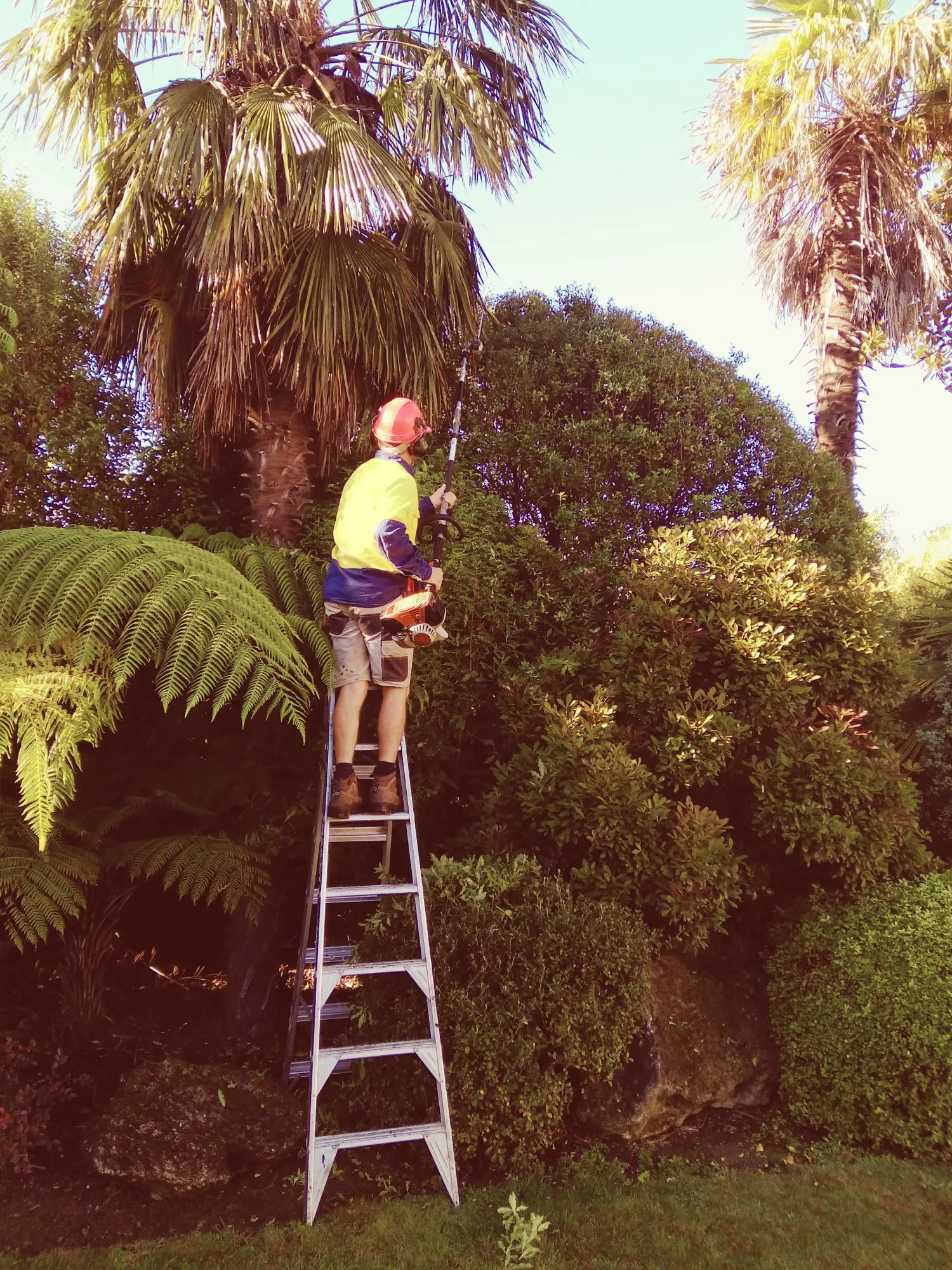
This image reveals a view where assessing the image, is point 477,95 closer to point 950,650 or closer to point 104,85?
point 104,85

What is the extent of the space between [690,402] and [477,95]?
2.90m

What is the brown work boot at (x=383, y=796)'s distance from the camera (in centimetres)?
453

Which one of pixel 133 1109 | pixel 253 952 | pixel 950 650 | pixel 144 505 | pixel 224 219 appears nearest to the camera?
pixel 133 1109

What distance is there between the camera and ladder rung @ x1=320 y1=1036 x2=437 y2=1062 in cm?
393

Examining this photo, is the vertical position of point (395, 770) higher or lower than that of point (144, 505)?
lower

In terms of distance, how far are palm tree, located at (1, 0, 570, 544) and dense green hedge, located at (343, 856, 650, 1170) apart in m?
2.93

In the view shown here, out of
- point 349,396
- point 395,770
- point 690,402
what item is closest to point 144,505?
point 349,396

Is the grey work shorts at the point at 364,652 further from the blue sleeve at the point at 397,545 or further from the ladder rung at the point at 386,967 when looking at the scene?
the ladder rung at the point at 386,967

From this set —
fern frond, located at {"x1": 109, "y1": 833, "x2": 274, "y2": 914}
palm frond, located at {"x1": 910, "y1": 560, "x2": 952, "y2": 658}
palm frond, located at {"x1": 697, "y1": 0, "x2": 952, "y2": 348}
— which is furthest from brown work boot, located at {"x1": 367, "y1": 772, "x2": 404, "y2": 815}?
palm frond, located at {"x1": 697, "y1": 0, "x2": 952, "y2": 348}

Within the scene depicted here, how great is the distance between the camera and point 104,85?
598 centimetres

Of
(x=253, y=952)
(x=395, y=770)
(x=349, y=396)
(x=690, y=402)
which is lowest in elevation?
(x=253, y=952)

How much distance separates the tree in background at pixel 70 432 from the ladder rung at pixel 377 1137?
15.1ft

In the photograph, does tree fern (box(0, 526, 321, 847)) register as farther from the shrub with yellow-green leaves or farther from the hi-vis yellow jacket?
the shrub with yellow-green leaves

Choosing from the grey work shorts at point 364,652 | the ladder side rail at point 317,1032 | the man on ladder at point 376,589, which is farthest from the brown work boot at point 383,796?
the grey work shorts at point 364,652
